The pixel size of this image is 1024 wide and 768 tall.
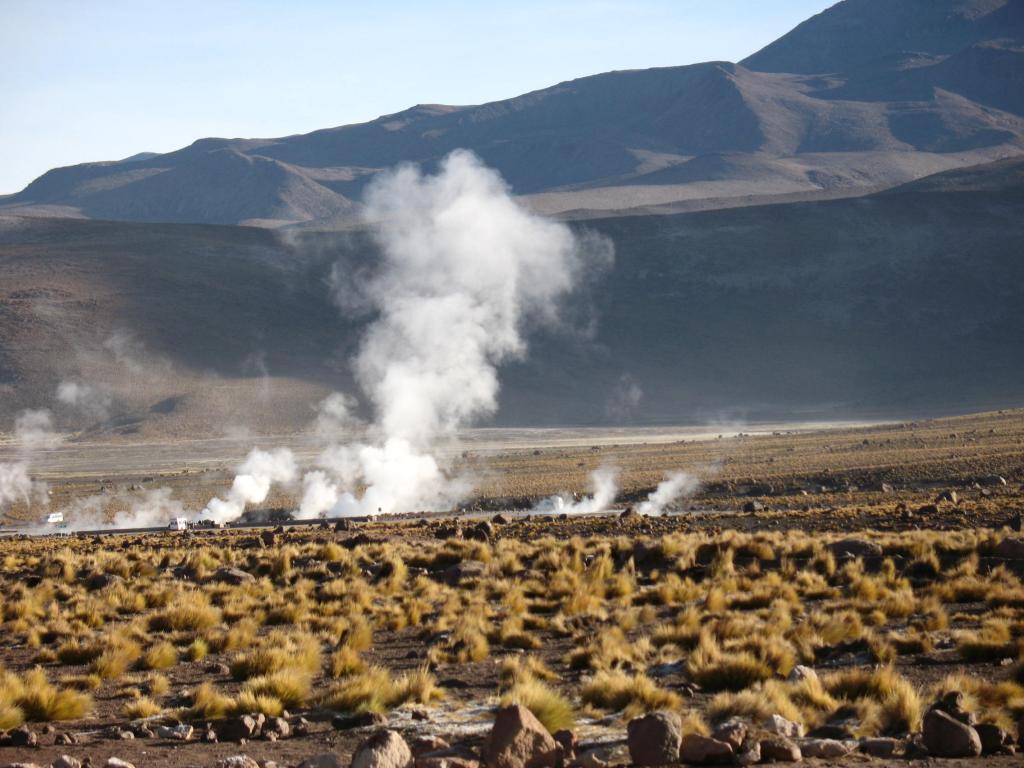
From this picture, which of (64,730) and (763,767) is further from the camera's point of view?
(64,730)

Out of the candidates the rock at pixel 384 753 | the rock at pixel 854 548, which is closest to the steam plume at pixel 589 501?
the rock at pixel 854 548

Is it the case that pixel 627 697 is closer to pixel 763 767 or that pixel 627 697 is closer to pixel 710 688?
pixel 710 688

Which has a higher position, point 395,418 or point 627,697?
point 627,697

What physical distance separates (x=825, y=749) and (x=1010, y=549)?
13102 millimetres

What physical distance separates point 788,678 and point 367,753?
488 centimetres

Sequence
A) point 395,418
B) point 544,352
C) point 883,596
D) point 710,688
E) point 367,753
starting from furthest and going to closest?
point 544,352
point 395,418
point 883,596
point 710,688
point 367,753

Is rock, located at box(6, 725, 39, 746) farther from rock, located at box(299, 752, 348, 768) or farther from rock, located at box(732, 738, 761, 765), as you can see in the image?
rock, located at box(732, 738, 761, 765)

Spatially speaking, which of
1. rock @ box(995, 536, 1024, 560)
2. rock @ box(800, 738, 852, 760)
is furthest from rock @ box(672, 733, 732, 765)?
rock @ box(995, 536, 1024, 560)

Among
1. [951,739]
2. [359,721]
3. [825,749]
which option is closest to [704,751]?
[825,749]

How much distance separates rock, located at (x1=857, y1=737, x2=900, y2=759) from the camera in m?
8.80

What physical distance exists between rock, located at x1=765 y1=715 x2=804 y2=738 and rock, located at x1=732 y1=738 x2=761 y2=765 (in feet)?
2.36

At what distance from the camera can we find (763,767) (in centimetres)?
842

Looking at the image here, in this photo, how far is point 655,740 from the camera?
8.70 metres

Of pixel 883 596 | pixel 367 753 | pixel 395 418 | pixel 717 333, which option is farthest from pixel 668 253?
pixel 367 753
